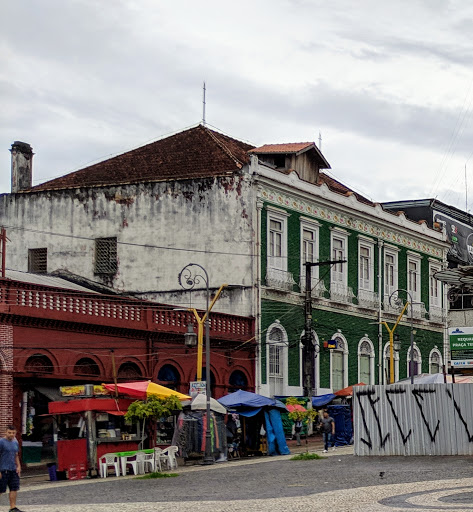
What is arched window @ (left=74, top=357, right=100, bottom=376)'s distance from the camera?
37.1 metres

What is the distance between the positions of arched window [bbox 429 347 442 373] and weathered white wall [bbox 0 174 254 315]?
57.0 ft

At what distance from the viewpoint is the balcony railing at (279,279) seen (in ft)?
152

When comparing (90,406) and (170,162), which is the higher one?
(170,162)

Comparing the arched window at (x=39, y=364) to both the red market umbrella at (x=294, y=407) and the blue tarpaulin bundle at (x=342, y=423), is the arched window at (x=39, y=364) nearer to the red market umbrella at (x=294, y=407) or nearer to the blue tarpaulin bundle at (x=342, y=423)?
the red market umbrella at (x=294, y=407)

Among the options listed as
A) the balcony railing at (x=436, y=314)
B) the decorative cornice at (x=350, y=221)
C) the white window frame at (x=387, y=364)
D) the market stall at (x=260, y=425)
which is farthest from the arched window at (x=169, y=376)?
the balcony railing at (x=436, y=314)

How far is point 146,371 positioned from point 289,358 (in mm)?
9387

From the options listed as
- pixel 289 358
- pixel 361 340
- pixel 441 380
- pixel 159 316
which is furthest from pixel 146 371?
pixel 361 340

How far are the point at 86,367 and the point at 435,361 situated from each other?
27335mm

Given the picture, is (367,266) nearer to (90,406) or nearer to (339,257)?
(339,257)

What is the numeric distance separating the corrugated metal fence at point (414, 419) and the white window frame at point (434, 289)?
28.4 metres

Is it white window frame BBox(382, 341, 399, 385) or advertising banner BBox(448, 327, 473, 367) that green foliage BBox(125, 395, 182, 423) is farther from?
advertising banner BBox(448, 327, 473, 367)

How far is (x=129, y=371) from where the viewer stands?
39.4 metres

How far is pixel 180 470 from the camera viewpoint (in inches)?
1281

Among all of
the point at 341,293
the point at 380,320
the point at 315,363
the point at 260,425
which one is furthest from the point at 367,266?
the point at 260,425
